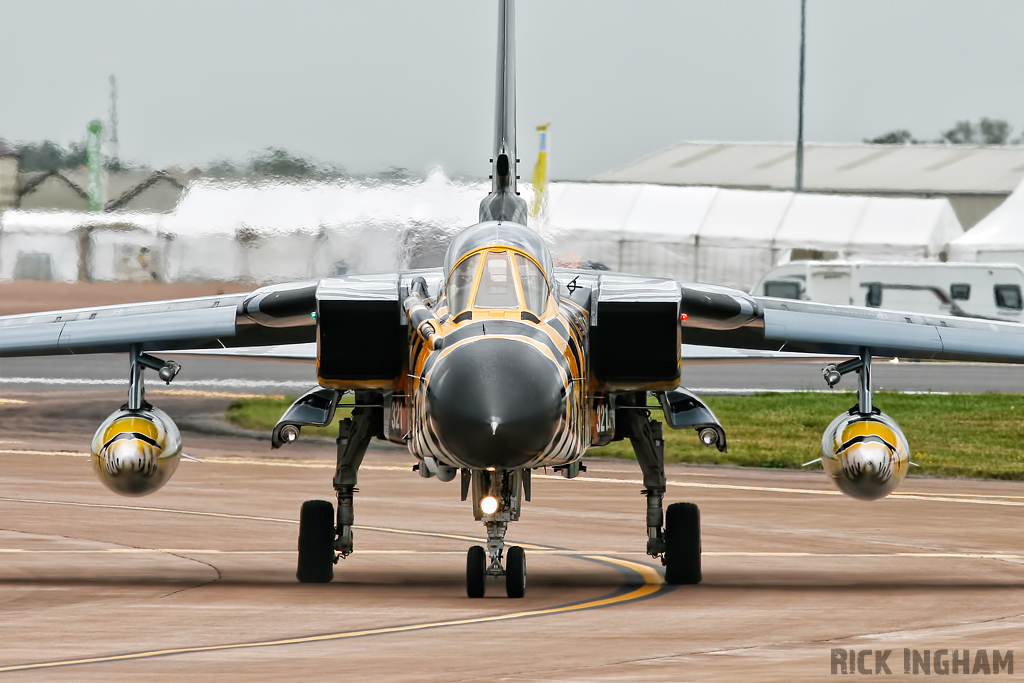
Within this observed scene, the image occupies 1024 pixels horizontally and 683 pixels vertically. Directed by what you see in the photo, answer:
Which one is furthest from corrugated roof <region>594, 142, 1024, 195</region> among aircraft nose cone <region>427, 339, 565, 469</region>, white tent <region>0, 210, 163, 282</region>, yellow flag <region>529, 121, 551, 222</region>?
aircraft nose cone <region>427, 339, 565, 469</region>

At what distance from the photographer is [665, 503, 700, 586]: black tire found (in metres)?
14.3

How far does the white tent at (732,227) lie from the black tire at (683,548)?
35.3 metres

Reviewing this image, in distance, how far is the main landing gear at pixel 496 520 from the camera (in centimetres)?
1218

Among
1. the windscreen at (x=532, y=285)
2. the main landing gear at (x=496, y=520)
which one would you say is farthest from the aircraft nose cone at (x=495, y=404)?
the main landing gear at (x=496, y=520)

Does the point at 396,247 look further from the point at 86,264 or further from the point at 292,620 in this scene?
the point at 292,620

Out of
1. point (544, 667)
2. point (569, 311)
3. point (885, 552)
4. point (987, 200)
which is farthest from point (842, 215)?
point (544, 667)

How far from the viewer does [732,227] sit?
51.6 metres

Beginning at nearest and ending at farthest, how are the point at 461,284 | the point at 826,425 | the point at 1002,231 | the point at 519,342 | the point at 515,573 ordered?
the point at 519,342, the point at 461,284, the point at 515,573, the point at 826,425, the point at 1002,231

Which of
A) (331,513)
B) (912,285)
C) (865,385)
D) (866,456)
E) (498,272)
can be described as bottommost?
(331,513)

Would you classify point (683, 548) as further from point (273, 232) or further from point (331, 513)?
point (273, 232)

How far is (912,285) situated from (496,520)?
124ft

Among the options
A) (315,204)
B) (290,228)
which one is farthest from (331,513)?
(290,228)

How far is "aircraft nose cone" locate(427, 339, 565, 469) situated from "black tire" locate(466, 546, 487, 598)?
72.9 inches

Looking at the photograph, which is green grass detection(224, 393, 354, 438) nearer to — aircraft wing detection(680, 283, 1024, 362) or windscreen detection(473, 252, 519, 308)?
aircraft wing detection(680, 283, 1024, 362)
